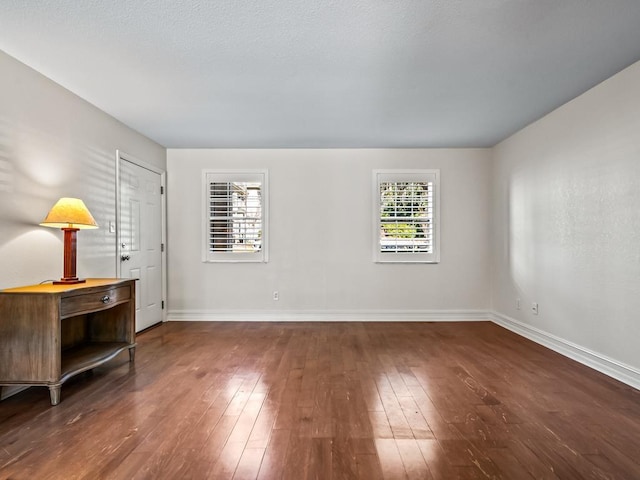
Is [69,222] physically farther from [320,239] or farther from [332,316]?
[332,316]

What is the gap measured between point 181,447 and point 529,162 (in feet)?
14.4

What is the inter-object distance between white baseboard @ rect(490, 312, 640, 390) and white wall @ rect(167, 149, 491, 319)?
78cm

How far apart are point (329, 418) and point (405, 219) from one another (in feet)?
11.1

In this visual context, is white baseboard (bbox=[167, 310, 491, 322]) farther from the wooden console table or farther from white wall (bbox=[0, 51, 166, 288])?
the wooden console table

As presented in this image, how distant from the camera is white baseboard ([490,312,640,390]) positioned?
2.83 meters

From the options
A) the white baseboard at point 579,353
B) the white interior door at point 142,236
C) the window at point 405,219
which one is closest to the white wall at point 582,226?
the white baseboard at point 579,353

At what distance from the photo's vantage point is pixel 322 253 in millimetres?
5109

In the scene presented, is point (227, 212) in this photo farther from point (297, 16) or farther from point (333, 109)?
point (297, 16)

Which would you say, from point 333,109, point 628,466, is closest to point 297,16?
point 333,109

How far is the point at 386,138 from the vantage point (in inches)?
182

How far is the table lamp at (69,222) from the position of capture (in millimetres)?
2705

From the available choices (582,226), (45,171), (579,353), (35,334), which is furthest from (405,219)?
(35,334)

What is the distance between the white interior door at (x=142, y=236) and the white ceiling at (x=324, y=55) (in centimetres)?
74

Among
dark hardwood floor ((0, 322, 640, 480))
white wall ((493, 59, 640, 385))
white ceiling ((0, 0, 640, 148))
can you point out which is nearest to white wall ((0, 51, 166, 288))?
white ceiling ((0, 0, 640, 148))
